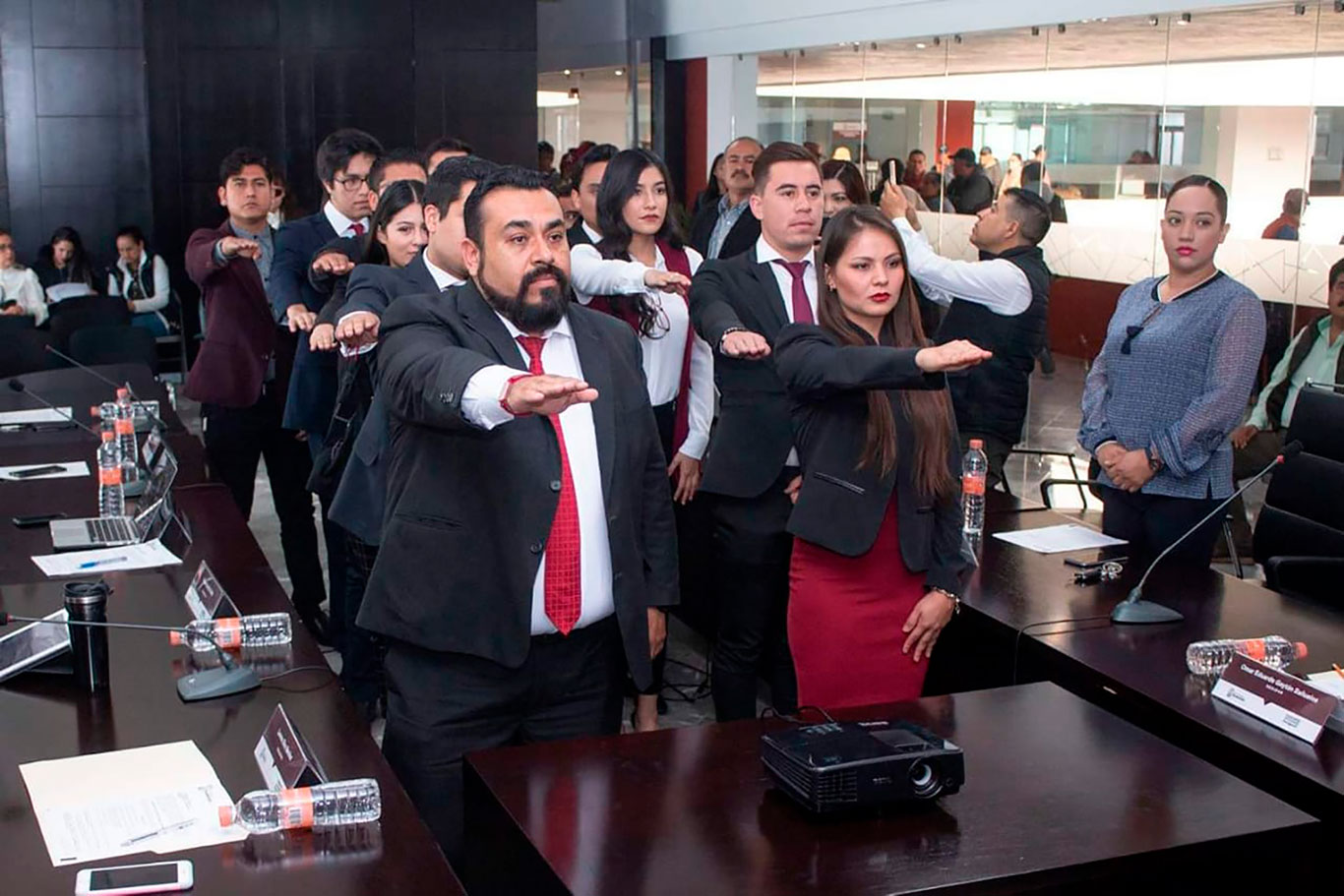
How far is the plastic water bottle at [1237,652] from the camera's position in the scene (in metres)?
2.91

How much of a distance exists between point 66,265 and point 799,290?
8.41m

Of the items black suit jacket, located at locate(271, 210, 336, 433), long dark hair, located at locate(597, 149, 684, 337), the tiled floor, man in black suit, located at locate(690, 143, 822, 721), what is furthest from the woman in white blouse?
the tiled floor

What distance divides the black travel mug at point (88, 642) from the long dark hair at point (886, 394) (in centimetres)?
160

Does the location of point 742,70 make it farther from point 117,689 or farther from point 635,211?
point 117,689

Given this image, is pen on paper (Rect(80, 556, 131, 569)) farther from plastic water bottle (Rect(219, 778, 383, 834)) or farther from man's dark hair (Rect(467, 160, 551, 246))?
plastic water bottle (Rect(219, 778, 383, 834))

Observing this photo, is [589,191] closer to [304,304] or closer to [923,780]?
[304,304]

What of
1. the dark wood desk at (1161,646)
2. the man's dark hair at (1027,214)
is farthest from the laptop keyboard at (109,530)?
the man's dark hair at (1027,214)

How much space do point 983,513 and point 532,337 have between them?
6.67 ft

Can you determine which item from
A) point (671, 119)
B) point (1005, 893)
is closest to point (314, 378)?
point (1005, 893)

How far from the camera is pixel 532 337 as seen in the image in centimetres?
269

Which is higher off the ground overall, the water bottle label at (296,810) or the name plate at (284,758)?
the name plate at (284,758)

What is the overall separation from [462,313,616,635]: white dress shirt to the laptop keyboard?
5.09 feet

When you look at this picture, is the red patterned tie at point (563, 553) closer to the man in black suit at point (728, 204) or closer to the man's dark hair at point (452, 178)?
the man's dark hair at point (452, 178)

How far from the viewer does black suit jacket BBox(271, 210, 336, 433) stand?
4.61 meters
